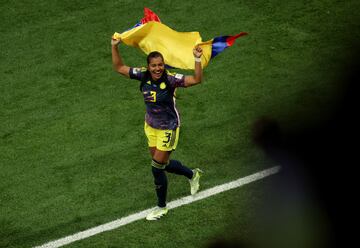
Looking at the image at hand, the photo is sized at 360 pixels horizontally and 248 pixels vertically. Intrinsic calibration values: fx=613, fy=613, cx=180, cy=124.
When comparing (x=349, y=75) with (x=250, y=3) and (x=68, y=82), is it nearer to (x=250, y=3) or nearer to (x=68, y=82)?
(x=250, y=3)

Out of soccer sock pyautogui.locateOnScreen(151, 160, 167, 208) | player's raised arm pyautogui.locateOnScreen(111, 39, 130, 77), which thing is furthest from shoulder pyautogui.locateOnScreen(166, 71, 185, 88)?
soccer sock pyautogui.locateOnScreen(151, 160, 167, 208)

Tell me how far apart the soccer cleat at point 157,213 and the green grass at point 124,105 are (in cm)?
10

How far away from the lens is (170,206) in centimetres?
852

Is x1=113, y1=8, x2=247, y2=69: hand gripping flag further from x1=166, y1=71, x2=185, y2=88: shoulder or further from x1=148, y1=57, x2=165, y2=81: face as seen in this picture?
x1=148, y1=57, x2=165, y2=81: face

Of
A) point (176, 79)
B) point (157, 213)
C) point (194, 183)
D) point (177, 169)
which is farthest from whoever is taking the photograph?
point (194, 183)

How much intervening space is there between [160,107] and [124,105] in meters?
3.04

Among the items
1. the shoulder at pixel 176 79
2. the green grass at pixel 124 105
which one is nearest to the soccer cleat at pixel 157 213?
the green grass at pixel 124 105

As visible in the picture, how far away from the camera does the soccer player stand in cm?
765

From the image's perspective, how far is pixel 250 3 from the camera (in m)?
13.8

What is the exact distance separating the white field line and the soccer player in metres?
0.23

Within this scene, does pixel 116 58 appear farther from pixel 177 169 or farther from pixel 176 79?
pixel 177 169

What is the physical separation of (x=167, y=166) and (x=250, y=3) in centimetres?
659

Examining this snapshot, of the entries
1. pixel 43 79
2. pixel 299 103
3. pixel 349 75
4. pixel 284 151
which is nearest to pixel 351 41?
pixel 349 75

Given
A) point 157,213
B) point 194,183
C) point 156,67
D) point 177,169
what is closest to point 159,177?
point 177,169
